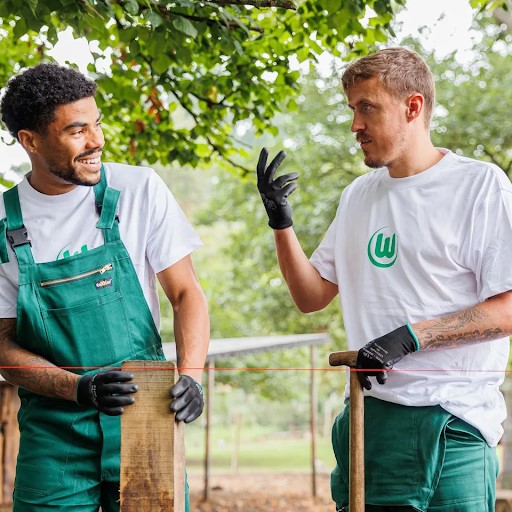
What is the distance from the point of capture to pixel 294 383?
2002cm

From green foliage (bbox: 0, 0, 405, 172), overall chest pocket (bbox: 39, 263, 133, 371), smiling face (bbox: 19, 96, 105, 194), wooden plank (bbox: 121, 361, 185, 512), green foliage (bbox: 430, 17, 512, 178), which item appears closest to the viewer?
wooden plank (bbox: 121, 361, 185, 512)

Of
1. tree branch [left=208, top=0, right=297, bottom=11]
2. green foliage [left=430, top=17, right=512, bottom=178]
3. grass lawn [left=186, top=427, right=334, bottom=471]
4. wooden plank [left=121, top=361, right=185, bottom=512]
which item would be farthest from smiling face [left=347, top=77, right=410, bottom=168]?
grass lawn [left=186, top=427, right=334, bottom=471]

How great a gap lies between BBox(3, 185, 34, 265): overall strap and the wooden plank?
29.7 inches

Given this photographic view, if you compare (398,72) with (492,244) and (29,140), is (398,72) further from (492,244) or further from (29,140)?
(29,140)

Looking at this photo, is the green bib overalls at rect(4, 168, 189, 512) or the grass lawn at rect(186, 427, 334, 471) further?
the grass lawn at rect(186, 427, 334, 471)

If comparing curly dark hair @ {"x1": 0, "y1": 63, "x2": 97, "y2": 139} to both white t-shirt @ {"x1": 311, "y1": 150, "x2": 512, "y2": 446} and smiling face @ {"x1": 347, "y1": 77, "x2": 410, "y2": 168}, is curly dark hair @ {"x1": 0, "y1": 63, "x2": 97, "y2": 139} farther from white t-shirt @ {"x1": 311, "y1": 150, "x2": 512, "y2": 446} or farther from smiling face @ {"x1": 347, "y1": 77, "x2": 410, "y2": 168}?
white t-shirt @ {"x1": 311, "y1": 150, "x2": 512, "y2": 446}

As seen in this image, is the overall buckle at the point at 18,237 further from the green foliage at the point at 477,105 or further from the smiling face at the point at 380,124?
the green foliage at the point at 477,105

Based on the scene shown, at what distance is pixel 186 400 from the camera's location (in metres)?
2.02

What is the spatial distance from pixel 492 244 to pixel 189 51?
7.62 ft

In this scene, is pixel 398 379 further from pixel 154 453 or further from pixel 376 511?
pixel 154 453

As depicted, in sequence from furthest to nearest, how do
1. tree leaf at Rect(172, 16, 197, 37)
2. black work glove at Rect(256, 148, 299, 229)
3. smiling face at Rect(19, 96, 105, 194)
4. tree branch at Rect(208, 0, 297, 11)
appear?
tree leaf at Rect(172, 16, 197, 37) < tree branch at Rect(208, 0, 297, 11) < black work glove at Rect(256, 148, 299, 229) < smiling face at Rect(19, 96, 105, 194)

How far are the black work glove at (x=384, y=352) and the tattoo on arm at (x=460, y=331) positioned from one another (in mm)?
36

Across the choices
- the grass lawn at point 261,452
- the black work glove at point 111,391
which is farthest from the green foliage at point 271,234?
the black work glove at point 111,391

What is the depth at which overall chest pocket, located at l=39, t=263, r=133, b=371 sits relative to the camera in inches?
100
